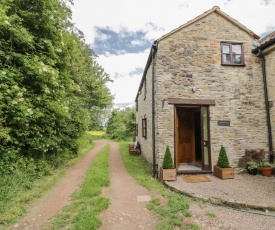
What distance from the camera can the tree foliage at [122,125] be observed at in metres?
24.3

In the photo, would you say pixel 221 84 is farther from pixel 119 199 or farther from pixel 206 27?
pixel 119 199

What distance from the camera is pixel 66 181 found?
22.5 ft

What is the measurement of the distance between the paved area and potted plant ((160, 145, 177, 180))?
0.23 meters

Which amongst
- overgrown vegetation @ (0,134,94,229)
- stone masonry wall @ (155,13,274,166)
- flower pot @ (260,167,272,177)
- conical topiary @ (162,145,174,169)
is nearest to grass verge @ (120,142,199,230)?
conical topiary @ (162,145,174,169)

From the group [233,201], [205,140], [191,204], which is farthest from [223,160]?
[191,204]

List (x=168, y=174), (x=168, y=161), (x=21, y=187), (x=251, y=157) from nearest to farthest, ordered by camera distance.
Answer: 1. (x=21, y=187)
2. (x=168, y=174)
3. (x=168, y=161)
4. (x=251, y=157)

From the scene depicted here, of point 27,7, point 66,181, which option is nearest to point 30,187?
point 66,181

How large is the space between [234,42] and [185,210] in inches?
296

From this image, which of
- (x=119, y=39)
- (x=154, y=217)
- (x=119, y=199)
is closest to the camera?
(x=154, y=217)

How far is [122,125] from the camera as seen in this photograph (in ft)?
98.3

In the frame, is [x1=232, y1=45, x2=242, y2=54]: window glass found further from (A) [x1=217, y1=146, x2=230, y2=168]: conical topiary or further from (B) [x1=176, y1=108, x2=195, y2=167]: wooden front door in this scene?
(A) [x1=217, y1=146, x2=230, y2=168]: conical topiary

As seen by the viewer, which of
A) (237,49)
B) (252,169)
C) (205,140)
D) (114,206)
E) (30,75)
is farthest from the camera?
(237,49)

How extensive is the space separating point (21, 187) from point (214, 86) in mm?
8215

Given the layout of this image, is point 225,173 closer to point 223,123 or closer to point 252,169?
point 252,169
